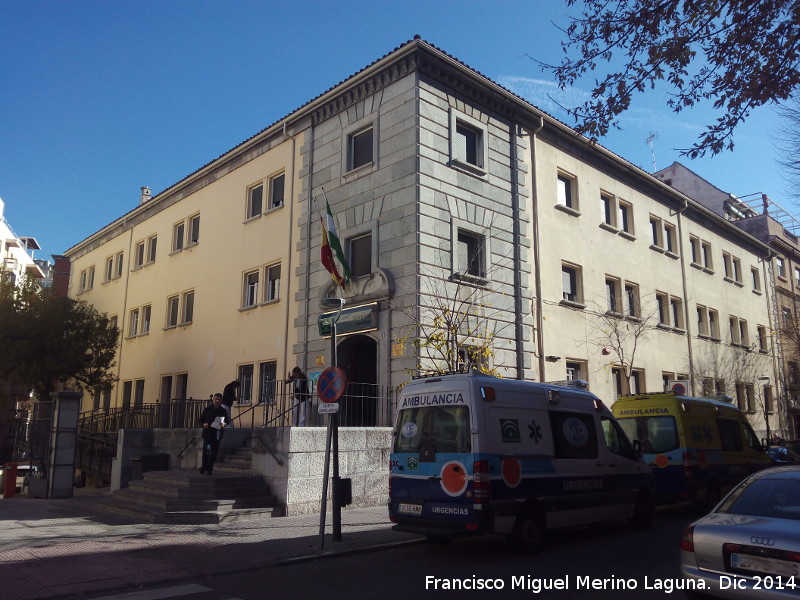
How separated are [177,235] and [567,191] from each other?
15.4m

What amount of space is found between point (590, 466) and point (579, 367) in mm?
10521

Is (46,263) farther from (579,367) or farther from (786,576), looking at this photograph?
(786,576)

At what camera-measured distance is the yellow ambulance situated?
12.4m

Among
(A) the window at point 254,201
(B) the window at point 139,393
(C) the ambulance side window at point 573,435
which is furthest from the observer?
(B) the window at point 139,393

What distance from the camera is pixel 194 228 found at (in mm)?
25906

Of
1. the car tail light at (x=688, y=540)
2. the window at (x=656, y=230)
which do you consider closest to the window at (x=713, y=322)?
the window at (x=656, y=230)

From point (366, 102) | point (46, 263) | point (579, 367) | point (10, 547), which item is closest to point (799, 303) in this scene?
point (579, 367)

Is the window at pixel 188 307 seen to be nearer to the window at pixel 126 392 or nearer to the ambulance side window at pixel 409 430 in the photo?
the window at pixel 126 392

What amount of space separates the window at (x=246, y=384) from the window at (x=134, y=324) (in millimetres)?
9544

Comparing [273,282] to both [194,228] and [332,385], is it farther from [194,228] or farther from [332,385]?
[332,385]

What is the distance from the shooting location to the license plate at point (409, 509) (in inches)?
352

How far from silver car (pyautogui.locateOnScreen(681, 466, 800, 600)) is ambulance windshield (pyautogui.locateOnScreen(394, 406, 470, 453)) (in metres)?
3.51

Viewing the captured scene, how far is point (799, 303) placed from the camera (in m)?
35.9

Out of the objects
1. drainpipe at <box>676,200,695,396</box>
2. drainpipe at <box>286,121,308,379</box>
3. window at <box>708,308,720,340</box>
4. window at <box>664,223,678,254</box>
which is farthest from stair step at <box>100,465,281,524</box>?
window at <box>708,308,720,340</box>
